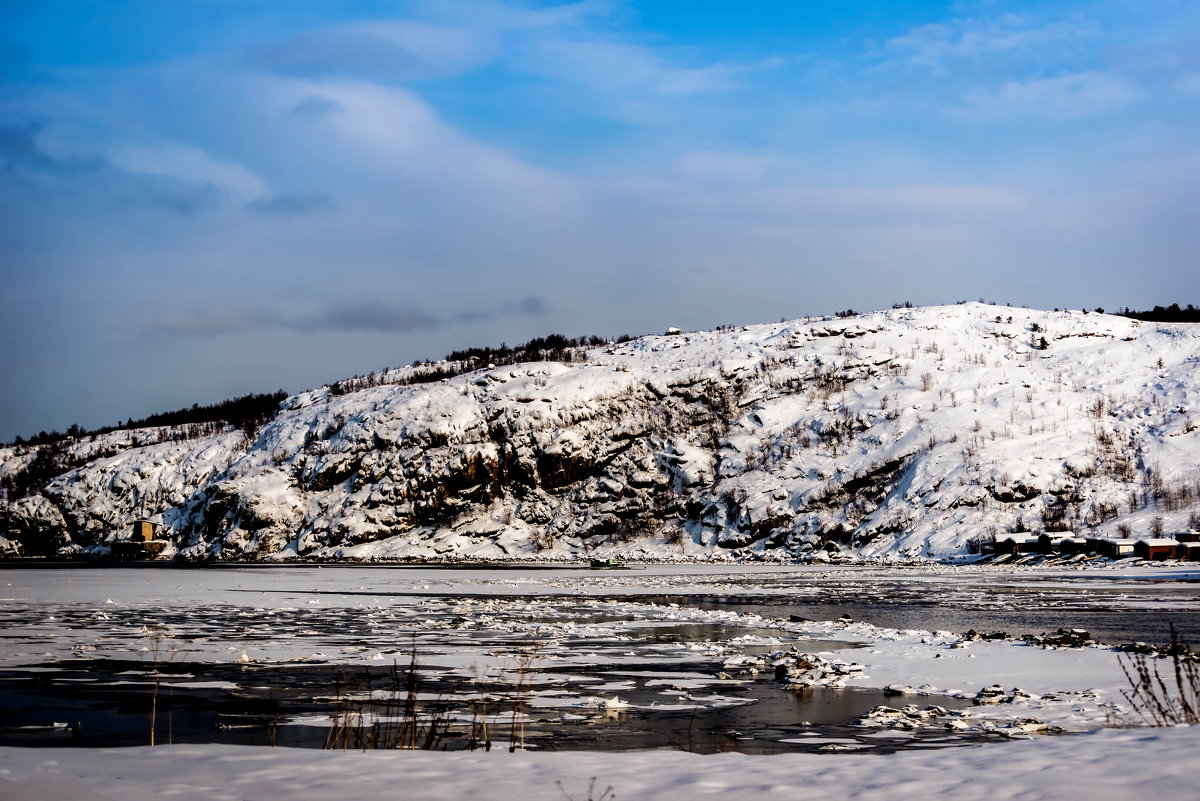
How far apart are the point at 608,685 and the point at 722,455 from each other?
68933 mm

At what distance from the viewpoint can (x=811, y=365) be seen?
89.4 meters

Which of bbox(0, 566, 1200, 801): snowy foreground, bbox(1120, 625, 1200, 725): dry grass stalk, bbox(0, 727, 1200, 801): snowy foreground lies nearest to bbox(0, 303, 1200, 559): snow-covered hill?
bbox(0, 566, 1200, 801): snowy foreground

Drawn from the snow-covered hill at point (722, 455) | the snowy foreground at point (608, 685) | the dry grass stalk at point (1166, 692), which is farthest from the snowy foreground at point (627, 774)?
the snow-covered hill at point (722, 455)

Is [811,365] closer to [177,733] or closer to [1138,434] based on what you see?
[1138,434]

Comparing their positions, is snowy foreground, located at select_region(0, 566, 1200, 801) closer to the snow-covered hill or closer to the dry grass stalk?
the dry grass stalk

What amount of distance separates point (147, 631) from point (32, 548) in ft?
293

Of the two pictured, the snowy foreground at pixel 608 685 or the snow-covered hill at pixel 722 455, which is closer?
the snowy foreground at pixel 608 685

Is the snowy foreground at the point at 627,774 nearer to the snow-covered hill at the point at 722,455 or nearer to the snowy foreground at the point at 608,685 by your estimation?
the snowy foreground at the point at 608,685

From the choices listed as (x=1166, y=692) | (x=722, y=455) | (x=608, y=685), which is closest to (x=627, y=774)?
(x=608, y=685)

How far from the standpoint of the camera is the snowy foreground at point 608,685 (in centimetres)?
747

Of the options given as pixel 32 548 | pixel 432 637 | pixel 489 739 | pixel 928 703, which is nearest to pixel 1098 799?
pixel 489 739

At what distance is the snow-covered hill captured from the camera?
2749 inches

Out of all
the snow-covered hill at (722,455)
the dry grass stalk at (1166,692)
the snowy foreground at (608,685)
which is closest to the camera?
the snowy foreground at (608,685)

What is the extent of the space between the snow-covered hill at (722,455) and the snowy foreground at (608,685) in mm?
30016
